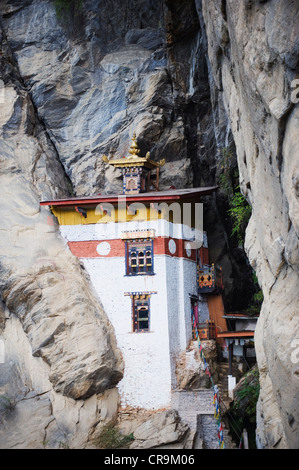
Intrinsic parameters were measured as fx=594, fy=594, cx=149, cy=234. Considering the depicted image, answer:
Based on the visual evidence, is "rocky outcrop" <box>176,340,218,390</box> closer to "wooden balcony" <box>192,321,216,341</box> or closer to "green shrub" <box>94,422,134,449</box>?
"wooden balcony" <box>192,321,216,341</box>

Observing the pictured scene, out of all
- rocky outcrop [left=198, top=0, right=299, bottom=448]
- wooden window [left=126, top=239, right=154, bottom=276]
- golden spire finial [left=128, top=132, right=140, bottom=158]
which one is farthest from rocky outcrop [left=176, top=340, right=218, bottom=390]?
golden spire finial [left=128, top=132, right=140, bottom=158]

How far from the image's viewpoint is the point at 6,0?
2791 centimetres

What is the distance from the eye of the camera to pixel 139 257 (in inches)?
880

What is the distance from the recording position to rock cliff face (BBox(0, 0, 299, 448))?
12164 millimetres

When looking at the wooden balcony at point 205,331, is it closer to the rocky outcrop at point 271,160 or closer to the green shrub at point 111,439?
the green shrub at point 111,439

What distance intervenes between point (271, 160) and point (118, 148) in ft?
48.7

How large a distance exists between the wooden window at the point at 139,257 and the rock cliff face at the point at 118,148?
1.78 metres

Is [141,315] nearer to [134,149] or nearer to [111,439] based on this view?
[111,439]

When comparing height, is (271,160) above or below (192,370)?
above

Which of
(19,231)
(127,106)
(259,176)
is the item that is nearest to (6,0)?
(127,106)

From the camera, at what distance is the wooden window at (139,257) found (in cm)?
2220

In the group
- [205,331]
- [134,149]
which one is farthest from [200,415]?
[134,149]

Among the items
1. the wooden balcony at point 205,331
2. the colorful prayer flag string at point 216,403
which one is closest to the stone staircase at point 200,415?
the colorful prayer flag string at point 216,403
